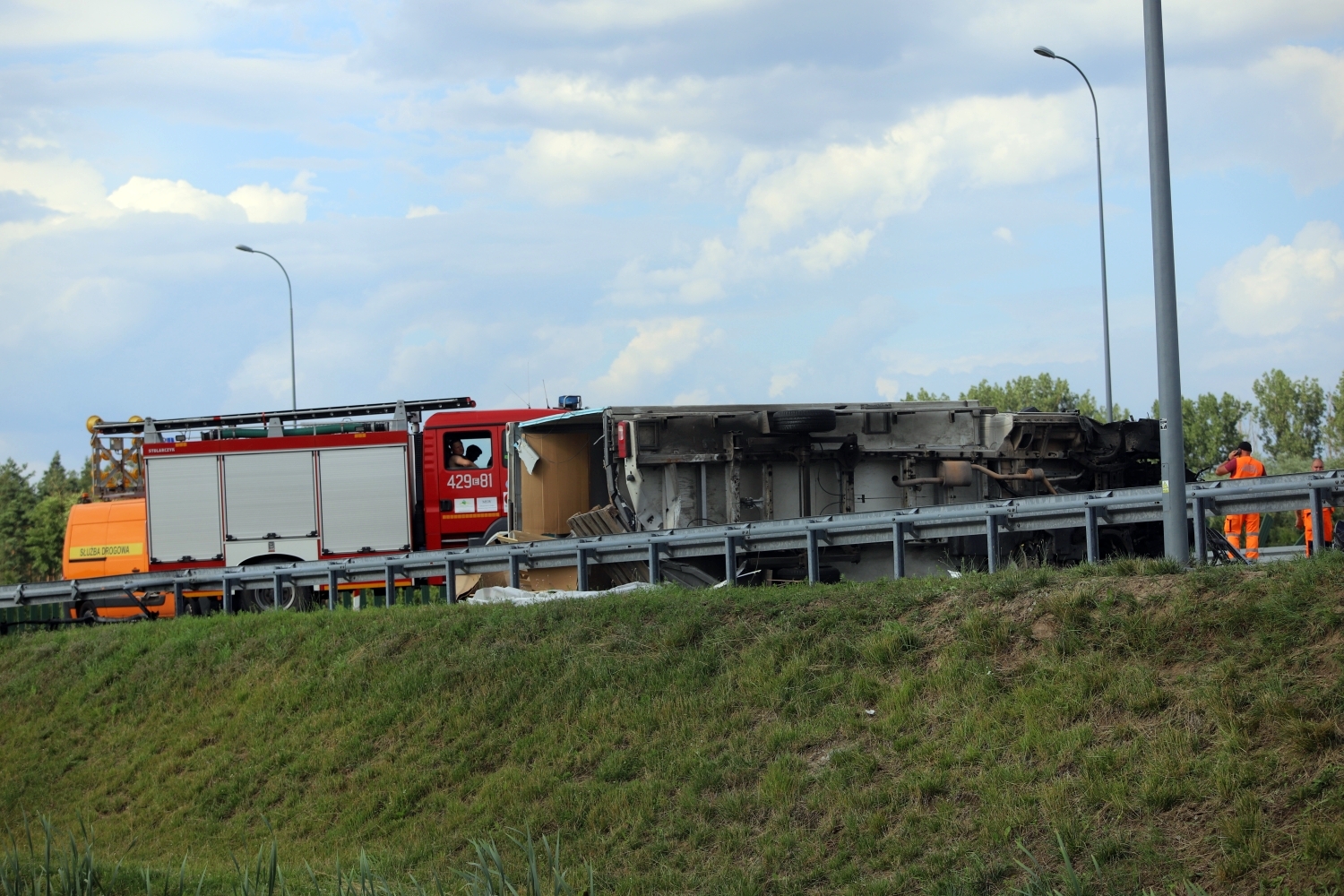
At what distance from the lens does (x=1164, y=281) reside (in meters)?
8.66

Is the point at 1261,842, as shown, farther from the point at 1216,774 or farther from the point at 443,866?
the point at 443,866

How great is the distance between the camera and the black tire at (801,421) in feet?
42.1

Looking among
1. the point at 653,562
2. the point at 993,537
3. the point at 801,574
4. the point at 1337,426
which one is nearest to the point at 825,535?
the point at 801,574

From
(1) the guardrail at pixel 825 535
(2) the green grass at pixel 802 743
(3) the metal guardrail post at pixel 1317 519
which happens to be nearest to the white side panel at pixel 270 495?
(1) the guardrail at pixel 825 535

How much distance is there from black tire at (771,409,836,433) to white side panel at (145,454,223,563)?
39.3ft

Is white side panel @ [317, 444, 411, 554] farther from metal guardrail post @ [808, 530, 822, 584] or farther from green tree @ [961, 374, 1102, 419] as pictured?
green tree @ [961, 374, 1102, 419]

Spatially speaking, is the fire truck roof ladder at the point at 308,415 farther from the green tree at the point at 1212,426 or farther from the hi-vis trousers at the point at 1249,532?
the green tree at the point at 1212,426

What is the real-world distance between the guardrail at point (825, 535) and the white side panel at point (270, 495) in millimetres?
4373

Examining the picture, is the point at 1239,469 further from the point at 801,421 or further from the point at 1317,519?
the point at 1317,519

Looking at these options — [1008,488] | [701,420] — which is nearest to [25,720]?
[701,420]

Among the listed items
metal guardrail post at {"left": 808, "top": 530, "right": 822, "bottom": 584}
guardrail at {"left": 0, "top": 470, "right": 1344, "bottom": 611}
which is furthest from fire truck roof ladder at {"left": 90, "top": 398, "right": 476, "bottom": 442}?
metal guardrail post at {"left": 808, "top": 530, "right": 822, "bottom": 584}

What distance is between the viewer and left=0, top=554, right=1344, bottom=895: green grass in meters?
5.68

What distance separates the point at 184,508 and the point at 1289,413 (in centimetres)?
5485

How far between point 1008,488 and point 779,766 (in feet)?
22.1
